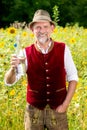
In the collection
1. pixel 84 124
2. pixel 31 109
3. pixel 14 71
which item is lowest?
pixel 84 124

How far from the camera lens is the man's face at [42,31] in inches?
141

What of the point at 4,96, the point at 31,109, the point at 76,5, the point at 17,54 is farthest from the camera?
the point at 76,5

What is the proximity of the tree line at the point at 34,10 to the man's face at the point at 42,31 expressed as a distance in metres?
17.0

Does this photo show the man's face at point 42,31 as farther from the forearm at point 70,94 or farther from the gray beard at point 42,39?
the forearm at point 70,94

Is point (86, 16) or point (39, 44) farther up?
point (39, 44)

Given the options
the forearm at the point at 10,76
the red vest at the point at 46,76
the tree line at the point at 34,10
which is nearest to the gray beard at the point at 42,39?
the red vest at the point at 46,76

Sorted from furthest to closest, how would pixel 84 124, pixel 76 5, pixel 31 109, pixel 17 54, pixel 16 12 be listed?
pixel 76 5 < pixel 16 12 < pixel 84 124 < pixel 31 109 < pixel 17 54

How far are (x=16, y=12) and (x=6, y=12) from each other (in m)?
0.45

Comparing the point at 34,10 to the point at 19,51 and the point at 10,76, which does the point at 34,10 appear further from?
the point at 19,51

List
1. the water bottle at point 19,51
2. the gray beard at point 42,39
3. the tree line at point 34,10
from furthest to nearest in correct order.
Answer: the tree line at point 34,10, the gray beard at point 42,39, the water bottle at point 19,51

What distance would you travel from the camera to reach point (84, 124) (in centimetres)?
443

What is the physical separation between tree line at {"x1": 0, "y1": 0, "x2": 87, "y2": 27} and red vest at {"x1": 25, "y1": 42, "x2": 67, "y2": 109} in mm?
16990

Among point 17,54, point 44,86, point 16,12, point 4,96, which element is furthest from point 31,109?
point 16,12

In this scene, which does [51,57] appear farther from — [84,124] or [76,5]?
[76,5]
